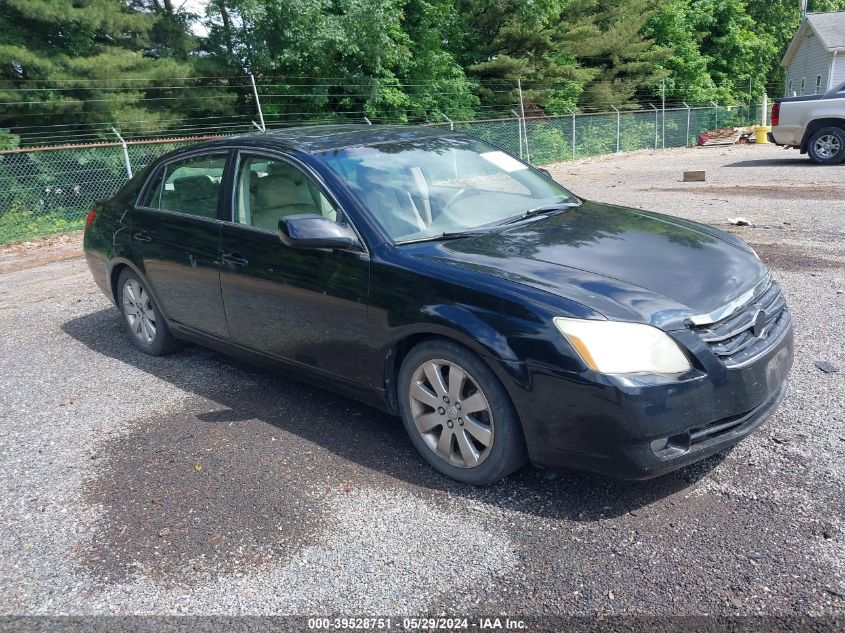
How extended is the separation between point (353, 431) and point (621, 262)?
1.76m

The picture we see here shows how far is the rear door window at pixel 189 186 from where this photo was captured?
4863 millimetres

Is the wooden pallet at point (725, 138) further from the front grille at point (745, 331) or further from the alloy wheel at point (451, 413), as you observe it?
the alloy wheel at point (451, 413)

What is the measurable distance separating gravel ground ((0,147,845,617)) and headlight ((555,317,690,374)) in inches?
27.0

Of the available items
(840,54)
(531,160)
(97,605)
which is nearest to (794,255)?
(97,605)

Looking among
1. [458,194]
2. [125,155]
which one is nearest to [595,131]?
[125,155]

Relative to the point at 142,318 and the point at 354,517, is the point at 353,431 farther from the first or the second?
the point at 142,318

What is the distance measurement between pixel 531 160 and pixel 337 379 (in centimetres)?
1935

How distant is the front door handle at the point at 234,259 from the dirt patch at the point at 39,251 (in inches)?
284

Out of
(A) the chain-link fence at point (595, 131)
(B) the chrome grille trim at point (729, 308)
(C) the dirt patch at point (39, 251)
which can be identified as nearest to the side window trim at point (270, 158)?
(B) the chrome grille trim at point (729, 308)

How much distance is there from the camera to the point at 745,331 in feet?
10.9

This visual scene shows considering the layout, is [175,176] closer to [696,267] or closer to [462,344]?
[462,344]

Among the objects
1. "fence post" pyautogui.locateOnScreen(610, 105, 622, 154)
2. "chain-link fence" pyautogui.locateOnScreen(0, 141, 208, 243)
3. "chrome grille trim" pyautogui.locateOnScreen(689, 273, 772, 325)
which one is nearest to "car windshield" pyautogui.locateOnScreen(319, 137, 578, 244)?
"chrome grille trim" pyautogui.locateOnScreen(689, 273, 772, 325)

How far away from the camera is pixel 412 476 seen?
12.1 ft

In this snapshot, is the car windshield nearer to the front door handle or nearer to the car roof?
the car roof
